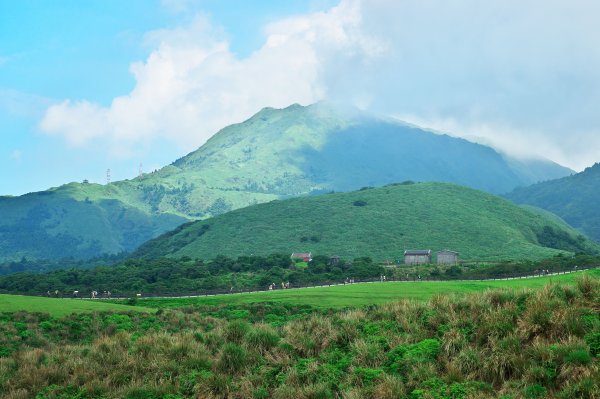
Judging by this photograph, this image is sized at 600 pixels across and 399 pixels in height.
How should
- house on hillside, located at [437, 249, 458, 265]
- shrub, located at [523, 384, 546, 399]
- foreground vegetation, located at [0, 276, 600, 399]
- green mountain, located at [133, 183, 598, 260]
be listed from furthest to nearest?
green mountain, located at [133, 183, 598, 260] < house on hillside, located at [437, 249, 458, 265] < foreground vegetation, located at [0, 276, 600, 399] < shrub, located at [523, 384, 546, 399]

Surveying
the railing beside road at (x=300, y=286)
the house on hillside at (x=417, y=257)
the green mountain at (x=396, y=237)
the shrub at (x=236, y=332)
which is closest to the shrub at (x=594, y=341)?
the shrub at (x=236, y=332)

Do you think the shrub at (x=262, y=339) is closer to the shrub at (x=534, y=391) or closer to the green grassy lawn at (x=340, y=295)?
the shrub at (x=534, y=391)

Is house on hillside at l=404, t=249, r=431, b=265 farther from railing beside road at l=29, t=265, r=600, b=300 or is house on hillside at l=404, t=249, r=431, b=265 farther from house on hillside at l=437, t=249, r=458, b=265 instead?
railing beside road at l=29, t=265, r=600, b=300

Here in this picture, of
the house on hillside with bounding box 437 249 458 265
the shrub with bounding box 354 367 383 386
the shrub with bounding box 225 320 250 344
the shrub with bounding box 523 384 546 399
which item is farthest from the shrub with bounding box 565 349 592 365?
the house on hillside with bounding box 437 249 458 265

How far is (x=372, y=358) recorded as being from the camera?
1969cm

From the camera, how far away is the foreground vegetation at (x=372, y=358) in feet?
55.4

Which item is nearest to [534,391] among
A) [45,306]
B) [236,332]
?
[236,332]

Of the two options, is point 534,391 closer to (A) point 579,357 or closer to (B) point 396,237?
(A) point 579,357

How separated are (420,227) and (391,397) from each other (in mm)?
167966

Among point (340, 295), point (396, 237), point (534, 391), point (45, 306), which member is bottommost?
point (340, 295)

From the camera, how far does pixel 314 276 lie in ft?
351

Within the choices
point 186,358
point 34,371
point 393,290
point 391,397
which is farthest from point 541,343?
point 393,290

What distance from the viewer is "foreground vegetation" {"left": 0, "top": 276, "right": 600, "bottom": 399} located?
55.4ft

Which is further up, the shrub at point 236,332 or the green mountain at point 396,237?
the green mountain at point 396,237
